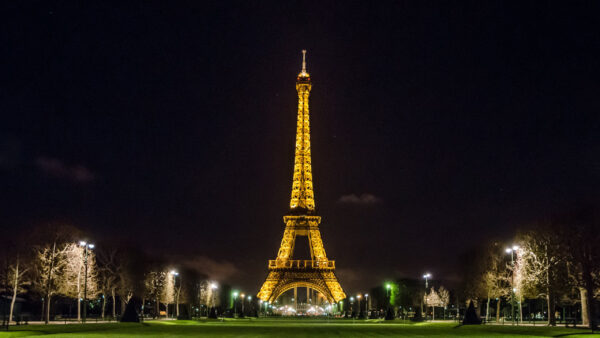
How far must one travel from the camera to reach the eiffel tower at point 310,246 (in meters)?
122

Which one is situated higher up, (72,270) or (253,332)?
(72,270)

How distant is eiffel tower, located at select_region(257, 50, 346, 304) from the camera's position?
122m

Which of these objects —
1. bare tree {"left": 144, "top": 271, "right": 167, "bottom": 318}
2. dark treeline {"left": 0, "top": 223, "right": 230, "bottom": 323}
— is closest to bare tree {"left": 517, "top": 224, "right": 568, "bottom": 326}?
dark treeline {"left": 0, "top": 223, "right": 230, "bottom": 323}

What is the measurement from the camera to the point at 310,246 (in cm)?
12569

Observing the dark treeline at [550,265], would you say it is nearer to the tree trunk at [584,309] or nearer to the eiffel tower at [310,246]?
the tree trunk at [584,309]

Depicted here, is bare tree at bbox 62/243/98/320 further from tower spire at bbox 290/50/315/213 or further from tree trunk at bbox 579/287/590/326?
tower spire at bbox 290/50/315/213

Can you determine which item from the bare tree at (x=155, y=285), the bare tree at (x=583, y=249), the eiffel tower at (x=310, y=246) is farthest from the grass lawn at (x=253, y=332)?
the eiffel tower at (x=310, y=246)

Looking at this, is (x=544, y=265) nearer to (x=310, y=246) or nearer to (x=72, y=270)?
(x=72, y=270)

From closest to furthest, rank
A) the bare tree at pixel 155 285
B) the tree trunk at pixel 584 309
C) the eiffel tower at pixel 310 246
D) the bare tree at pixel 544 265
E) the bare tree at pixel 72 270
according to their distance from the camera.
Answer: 1. the bare tree at pixel 544 265
2. the tree trunk at pixel 584 309
3. the bare tree at pixel 72 270
4. the bare tree at pixel 155 285
5. the eiffel tower at pixel 310 246

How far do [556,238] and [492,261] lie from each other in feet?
84.6

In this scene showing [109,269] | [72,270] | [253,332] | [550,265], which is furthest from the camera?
Result: [109,269]

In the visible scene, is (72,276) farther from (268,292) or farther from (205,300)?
(205,300)

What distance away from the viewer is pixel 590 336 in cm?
4309

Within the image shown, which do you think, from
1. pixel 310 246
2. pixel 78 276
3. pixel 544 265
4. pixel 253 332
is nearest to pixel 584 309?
pixel 544 265
